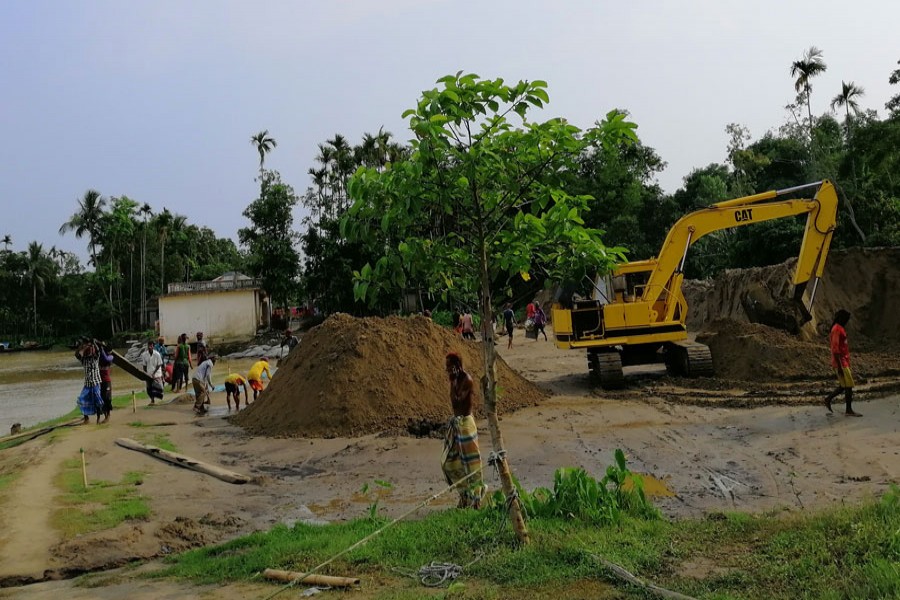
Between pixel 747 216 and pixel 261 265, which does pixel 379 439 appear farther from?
pixel 261 265

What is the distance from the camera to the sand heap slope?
13883 mm

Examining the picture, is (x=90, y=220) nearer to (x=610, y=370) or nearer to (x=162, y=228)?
(x=162, y=228)

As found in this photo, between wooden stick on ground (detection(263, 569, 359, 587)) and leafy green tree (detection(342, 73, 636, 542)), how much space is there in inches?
57.5

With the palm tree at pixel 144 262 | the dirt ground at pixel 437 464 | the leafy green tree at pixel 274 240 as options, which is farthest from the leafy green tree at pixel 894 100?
the palm tree at pixel 144 262

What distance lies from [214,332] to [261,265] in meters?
7.13

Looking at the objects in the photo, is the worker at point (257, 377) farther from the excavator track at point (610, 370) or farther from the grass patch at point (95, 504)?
the excavator track at point (610, 370)

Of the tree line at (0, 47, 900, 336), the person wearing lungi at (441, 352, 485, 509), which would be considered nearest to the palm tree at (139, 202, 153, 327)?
the tree line at (0, 47, 900, 336)

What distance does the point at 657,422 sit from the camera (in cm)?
1313

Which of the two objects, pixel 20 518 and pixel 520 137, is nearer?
pixel 520 137

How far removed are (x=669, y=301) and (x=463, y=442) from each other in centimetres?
1098

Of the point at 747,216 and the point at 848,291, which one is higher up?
the point at 747,216

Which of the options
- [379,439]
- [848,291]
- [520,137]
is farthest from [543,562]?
[848,291]

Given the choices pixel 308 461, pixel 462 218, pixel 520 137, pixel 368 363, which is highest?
pixel 520 137

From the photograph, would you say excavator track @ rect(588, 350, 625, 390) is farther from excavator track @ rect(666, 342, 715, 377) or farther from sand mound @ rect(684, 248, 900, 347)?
sand mound @ rect(684, 248, 900, 347)
